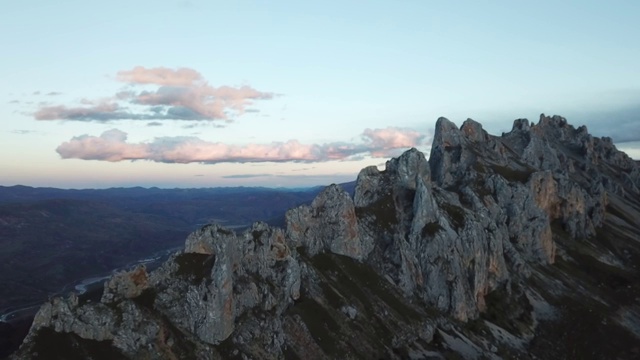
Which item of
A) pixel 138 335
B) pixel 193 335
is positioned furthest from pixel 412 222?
pixel 138 335

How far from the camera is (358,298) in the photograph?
436 feet

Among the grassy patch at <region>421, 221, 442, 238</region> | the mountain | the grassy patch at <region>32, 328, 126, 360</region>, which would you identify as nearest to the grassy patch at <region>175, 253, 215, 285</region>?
the mountain

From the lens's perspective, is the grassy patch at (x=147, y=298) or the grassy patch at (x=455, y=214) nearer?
the grassy patch at (x=147, y=298)

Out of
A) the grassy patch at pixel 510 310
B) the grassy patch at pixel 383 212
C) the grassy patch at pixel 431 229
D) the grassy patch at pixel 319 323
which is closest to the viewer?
the grassy patch at pixel 319 323

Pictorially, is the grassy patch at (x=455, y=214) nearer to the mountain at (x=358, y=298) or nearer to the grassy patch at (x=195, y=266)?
the mountain at (x=358, y=298)

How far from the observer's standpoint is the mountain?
8850cm

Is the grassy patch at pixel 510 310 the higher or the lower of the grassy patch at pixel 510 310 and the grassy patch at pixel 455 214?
the lower

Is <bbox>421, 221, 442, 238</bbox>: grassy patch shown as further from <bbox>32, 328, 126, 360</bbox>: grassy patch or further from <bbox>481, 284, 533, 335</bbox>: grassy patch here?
<bbox>32, 328, 126, 360</bbox>: grassy patch

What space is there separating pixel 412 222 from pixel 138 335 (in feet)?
342

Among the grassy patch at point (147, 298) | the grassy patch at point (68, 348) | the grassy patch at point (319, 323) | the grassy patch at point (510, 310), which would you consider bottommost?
the grassy patch at point (510, 310)

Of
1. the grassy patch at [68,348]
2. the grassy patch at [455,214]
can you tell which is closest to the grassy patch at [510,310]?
the grassy patch at [455,214]

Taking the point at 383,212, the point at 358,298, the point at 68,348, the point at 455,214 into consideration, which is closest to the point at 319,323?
the point at 358,298

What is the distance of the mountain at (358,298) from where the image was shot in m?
88.5

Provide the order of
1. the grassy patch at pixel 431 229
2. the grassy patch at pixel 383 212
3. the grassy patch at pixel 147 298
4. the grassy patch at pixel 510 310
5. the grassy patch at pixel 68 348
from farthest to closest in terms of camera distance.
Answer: the grassy patch at pixel 383 212 < the grassy patch at pixel 431 229 < the grassy patch at pixel 510 310 < the grassy patch at pixel 147 298 < the grassy patch at pixel 68 348
